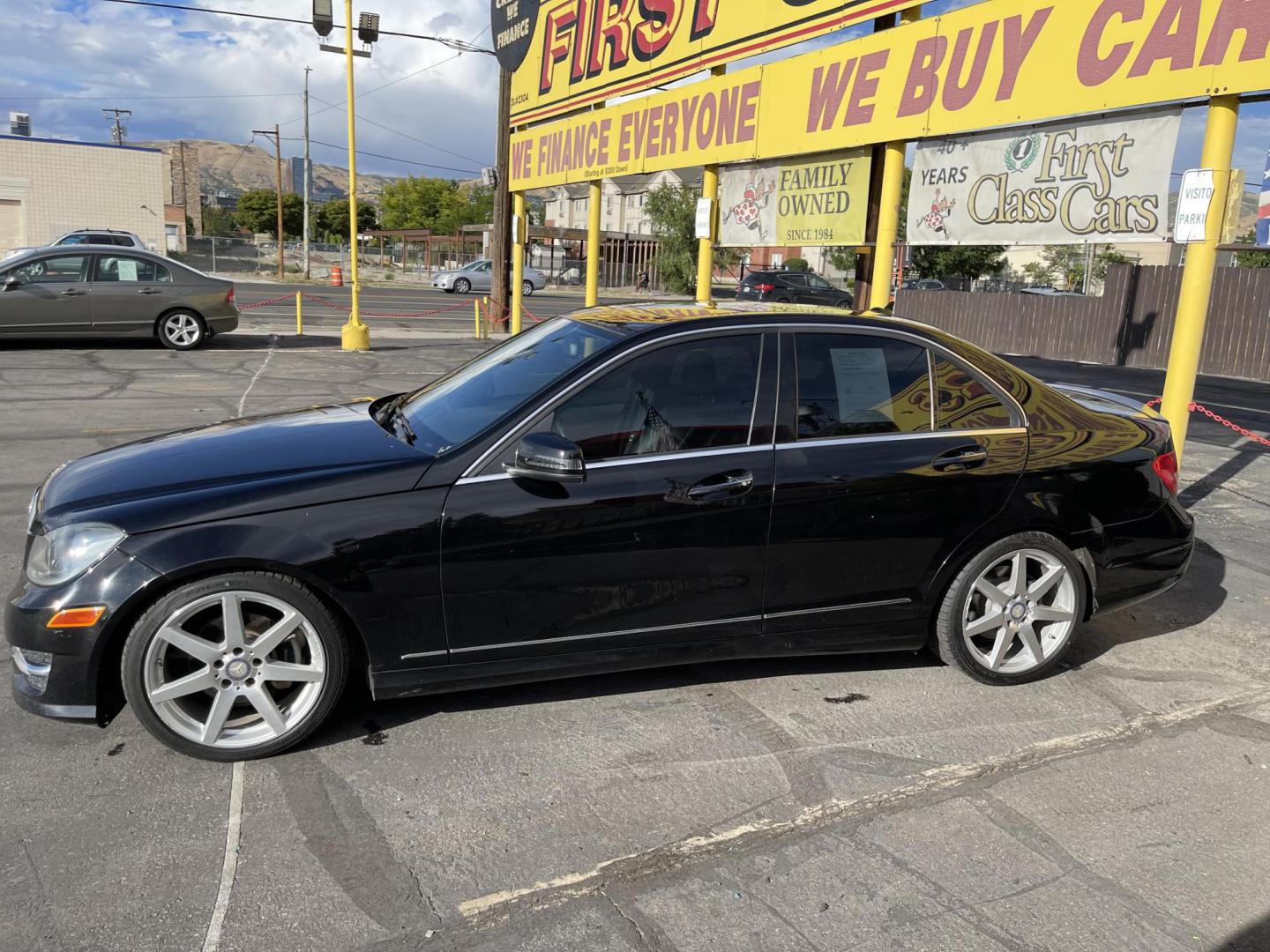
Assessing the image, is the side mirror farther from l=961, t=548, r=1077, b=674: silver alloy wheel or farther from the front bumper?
l=961, t=548, r=1077, b=674: silver alloy wheel

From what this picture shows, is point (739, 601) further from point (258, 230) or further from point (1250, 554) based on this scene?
point (258, 230)

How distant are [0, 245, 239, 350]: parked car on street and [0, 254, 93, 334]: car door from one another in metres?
0.01

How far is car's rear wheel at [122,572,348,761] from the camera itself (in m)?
3.19

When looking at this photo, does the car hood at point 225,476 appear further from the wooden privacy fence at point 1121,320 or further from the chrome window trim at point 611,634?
the wooden privacy fence at point 1121,320

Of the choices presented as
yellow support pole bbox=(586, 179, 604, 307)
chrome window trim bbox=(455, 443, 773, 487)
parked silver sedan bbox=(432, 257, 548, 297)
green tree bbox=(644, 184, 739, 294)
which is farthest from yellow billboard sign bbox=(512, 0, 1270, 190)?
green tree bbox=(644, 184, 739, 294)

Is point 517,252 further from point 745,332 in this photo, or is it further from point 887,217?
point 745,332

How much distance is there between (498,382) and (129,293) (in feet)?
42.9

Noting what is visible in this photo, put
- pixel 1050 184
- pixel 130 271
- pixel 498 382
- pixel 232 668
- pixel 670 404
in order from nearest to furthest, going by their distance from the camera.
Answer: pixel 232 668 < pixel 670 404 < pixel 498 382 < pixel 1050 184 < pixel 130 271

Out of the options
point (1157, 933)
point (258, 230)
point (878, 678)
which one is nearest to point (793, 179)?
point (878, 678)

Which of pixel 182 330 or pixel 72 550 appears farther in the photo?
pixel 182 330

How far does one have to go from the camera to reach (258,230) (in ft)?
309

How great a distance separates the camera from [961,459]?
13.2 ft

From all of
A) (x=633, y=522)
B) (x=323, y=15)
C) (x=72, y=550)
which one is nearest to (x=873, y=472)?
(x=633, y=522)

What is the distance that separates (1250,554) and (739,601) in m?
4.30
